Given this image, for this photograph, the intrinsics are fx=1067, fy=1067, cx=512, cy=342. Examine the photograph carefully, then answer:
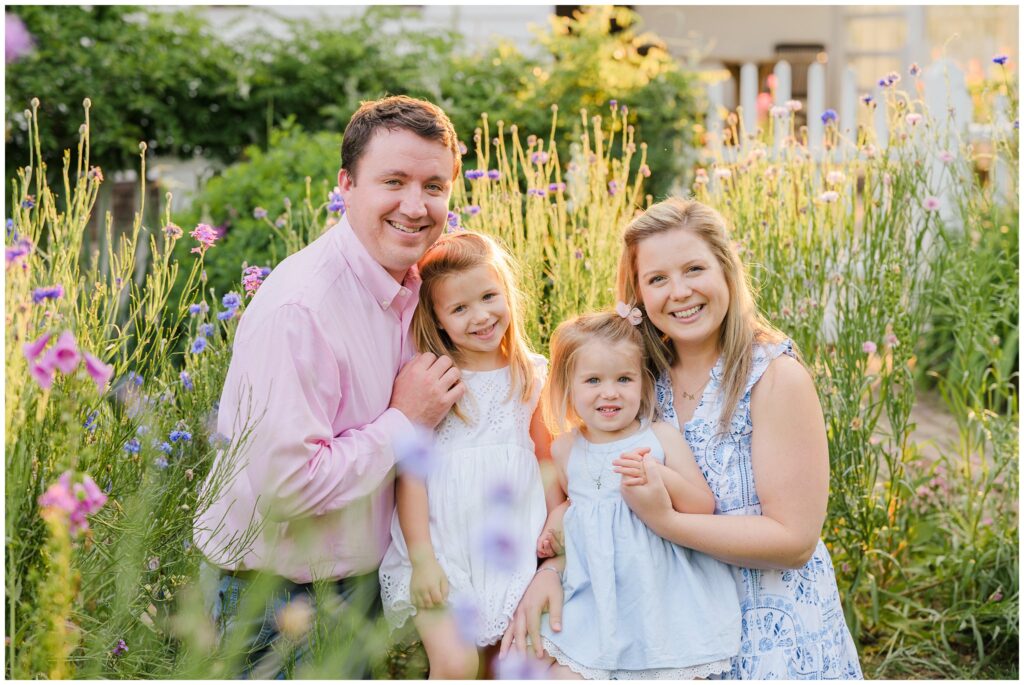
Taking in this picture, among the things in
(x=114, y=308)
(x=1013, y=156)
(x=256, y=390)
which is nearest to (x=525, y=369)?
(x=256, y=390)

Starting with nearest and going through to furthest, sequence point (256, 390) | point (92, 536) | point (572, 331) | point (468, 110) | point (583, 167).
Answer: point (92, 536) < point (256, 390) < point (572, 331) < point (583, 167) < point (468, 110)

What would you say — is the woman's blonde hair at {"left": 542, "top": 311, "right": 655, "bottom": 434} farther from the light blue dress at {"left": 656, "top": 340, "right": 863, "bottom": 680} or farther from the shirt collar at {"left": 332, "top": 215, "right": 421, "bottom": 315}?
the shirt collar at {"left": 332, "top": 215, "right": 421, "bottom": 315}

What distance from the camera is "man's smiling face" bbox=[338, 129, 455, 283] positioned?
2.36 metres

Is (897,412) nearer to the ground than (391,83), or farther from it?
nearer to the ground

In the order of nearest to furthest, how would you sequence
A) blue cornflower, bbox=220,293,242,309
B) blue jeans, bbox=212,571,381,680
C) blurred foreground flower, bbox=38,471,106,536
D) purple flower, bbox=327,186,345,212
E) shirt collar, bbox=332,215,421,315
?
blurred foreground flower, bbox=38,471,106,536, blue jeans, bbox=212,571,381,680, shirt collar, bbox=332,215,421,315, blue cornflower, bbox=220,293,242,309, purple flower, bbox=327,186,345,212

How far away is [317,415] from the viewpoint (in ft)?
7.27

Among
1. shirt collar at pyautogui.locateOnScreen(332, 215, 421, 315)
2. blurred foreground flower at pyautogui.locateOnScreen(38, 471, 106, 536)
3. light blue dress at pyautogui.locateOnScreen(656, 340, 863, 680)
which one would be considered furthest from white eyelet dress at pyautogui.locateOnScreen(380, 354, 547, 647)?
blurred foreground flower at pyautogui.locateOnScreen(38, 471, 106, 536)

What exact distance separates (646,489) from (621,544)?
15 centimetres

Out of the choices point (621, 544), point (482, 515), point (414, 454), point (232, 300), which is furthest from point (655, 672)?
point (232, 300)

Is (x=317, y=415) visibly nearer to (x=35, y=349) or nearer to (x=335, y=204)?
(x=35, y=349)

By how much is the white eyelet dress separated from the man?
78 mm

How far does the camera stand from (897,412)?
325cm

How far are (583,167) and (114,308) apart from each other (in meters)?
1.66

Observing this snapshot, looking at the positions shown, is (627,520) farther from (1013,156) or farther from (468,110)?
(468,110)
